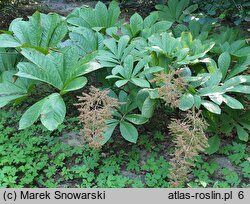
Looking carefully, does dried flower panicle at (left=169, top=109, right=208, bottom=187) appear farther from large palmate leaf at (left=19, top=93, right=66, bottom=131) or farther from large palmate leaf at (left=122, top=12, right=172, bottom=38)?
large palmate leaf at (left=122, top=12, right=172, bottom=38)

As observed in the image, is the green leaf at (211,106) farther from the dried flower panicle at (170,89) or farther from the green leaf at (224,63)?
the green leaf at (224,63)

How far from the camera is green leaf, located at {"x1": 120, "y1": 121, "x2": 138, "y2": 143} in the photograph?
264cm

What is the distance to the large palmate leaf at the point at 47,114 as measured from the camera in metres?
2.47

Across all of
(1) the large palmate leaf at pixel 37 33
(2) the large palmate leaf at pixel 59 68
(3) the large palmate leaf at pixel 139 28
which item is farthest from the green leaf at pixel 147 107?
(1) the large palmate leaf at pixel 37 33

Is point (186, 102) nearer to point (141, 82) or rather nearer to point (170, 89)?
point (170, 89)

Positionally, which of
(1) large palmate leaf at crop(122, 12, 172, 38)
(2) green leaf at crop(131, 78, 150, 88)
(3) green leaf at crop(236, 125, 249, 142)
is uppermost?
(1) large palmate leaf at crop(122, 12, 172, 38)

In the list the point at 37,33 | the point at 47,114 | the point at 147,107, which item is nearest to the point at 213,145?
the point at 147,107

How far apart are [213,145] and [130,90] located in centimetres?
74

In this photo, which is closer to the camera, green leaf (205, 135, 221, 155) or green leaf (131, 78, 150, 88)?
green leaf (131, 78, 150, 88)

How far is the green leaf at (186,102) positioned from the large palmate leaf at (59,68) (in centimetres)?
64

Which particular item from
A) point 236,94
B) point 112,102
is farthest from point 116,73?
point 236,94

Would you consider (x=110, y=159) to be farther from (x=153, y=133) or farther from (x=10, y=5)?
(x=10, y=5)

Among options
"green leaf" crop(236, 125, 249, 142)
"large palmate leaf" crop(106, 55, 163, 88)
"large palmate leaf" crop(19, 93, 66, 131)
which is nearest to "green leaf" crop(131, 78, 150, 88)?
"large palmate leaf" crop(106, 55, 163, 88)

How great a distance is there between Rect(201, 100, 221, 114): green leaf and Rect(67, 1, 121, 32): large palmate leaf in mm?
1257
